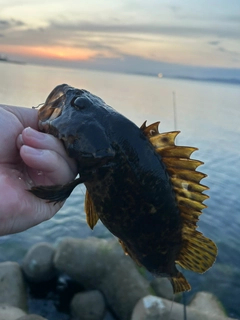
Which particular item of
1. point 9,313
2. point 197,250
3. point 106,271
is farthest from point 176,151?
point 106,271

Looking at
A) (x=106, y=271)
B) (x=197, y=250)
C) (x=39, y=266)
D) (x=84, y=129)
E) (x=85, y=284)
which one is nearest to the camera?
(x=84, y=129)

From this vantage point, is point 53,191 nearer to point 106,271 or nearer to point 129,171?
point 129,171

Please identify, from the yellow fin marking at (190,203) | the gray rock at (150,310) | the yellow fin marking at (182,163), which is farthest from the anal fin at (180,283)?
the gray rock at (150,310)

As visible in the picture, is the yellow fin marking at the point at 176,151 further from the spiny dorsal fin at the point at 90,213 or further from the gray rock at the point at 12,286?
the gray rock at the point at 12,286

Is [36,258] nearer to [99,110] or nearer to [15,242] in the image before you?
[15,242]

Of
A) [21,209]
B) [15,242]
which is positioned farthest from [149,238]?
[15,242]

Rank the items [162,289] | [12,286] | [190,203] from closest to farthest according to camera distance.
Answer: [190,203] → [12,286] → [162,289]

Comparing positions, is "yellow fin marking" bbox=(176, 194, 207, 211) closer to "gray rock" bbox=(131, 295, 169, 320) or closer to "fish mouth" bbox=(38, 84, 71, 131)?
"fish mouth" bbox=(38, 84, 71, 131)
